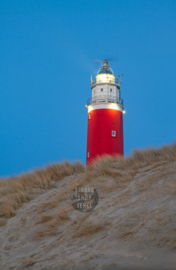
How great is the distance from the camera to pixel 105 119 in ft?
72.2

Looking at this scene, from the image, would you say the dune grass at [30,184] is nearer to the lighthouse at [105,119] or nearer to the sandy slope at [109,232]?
the sandy slope at [109,232]

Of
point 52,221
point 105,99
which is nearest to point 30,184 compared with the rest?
point 52,221

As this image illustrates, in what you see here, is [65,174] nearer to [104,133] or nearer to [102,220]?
[102,220]

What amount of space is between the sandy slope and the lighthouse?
15.0 meters

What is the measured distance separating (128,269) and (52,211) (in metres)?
3.07

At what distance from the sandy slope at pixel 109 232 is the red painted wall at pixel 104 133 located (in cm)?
1503

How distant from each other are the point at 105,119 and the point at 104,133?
1.34 metres

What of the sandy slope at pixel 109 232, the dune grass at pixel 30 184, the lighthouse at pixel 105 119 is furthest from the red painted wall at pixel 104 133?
the sandy slope at pixel 109 232

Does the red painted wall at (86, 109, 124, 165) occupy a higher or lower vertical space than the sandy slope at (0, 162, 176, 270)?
higher

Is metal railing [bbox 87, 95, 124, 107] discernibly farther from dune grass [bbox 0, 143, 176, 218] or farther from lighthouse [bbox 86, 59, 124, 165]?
dune grass [bbox 0, 143, 176, 218]

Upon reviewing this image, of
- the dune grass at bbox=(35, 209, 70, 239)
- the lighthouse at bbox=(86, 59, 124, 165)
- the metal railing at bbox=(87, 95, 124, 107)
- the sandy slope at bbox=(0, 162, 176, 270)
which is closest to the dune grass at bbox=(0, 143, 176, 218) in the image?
the sandy slope at bbox=(0, 162, 176, 270)

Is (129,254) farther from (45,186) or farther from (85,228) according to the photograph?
(45,186)

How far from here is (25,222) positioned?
5.67m

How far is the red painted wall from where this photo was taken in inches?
848
